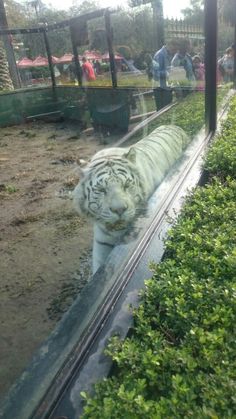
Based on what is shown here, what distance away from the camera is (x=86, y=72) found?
3609 millimetres

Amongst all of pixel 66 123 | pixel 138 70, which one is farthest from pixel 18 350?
pixel 66 123

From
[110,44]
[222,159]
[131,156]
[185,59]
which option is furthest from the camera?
[185,59]

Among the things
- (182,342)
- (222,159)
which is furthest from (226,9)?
(182,342)

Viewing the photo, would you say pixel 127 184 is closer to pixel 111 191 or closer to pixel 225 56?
pixel 111 191

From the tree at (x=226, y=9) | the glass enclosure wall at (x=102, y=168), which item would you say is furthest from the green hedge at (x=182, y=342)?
the tree at (x=226, y=9)

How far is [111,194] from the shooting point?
2.07 metres

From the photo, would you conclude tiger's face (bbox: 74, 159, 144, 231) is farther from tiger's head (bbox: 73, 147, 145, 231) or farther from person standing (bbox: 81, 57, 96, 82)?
person standing (bbox: 81, 57, 96, 82)

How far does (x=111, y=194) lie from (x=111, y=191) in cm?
2

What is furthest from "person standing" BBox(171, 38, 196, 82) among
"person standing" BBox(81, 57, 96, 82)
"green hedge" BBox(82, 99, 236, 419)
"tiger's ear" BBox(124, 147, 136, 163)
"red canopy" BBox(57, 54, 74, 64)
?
"green hedge" BBox(82, 99, 236, 419)

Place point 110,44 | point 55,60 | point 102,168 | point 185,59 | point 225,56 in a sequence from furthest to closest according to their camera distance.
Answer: point 225,56
point 55,60
point 185,59
point 110,44
point 102,168

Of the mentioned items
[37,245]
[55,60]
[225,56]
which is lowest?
[37,245]

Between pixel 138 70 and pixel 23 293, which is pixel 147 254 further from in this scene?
pixel 138 70

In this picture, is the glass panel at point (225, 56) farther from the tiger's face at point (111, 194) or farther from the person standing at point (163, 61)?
the tiger's face at point (111, 194)

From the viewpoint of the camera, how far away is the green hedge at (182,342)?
3.19ft
